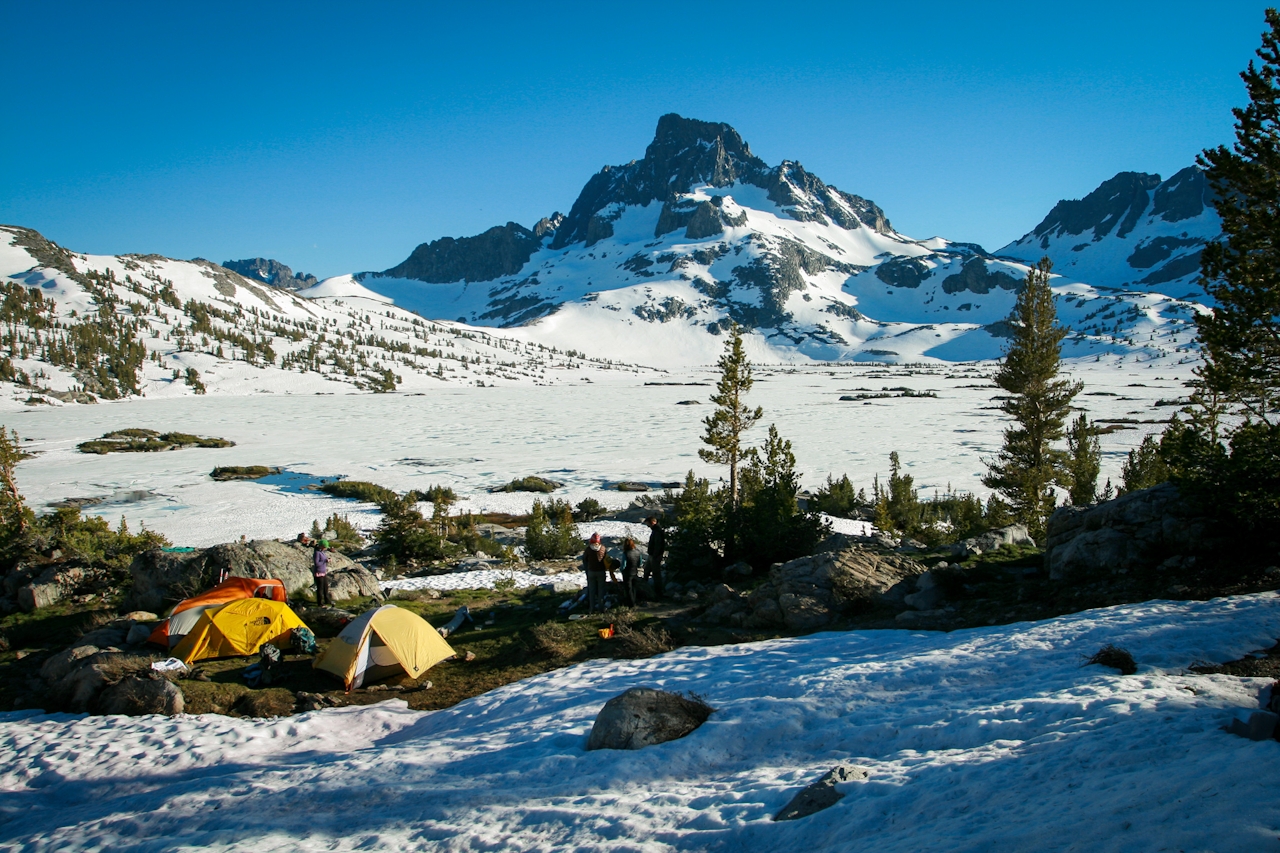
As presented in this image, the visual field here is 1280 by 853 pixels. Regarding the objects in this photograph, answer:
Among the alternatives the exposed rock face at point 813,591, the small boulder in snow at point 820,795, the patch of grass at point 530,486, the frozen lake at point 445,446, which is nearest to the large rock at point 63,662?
the frozen lake at point 445,446

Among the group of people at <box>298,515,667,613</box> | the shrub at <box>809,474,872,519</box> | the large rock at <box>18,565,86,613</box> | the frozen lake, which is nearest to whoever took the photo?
the group of people at <box>298,515,667,613</box>

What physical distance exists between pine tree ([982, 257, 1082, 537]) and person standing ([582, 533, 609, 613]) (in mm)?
14734

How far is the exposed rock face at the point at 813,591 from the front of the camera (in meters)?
11.2

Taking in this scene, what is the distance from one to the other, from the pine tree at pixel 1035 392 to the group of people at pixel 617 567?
43.9 feet

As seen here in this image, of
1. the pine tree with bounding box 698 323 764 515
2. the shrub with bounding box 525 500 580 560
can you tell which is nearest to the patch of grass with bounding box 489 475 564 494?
the shrub with bounding box 525 500 580 560

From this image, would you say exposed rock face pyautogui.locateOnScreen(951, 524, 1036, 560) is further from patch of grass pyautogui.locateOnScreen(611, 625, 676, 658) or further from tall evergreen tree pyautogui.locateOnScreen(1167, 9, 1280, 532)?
patch of grass pyautogui.locateOnScreen(611, 625, 676, 658)

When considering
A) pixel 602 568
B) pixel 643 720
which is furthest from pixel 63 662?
pixel 643 720

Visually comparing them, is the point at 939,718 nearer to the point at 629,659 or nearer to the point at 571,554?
the point at 629,659

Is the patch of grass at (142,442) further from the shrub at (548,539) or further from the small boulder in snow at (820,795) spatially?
the small boulder in snow at (820,795)

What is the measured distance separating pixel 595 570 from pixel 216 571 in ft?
26.3

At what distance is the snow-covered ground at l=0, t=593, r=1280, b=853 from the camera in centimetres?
442

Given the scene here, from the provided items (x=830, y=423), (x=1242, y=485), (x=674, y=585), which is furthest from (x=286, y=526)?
(x=830, y=423)

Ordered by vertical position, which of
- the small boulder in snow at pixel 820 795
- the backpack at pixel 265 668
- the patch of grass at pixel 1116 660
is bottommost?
the backpack at pixel 265 668

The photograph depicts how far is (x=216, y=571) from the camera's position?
524 inches
